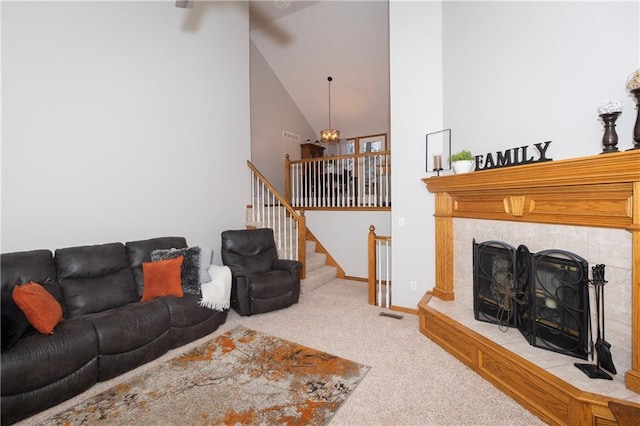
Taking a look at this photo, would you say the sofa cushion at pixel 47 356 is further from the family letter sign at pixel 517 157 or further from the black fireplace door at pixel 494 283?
the family letter sign at pixel 517 157

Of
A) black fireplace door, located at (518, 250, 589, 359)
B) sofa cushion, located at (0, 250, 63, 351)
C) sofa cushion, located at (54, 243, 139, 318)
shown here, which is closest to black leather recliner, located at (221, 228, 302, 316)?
sofa cushion, located at (54, 243, 139, 318)

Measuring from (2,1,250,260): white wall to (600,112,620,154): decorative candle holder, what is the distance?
4.26 m

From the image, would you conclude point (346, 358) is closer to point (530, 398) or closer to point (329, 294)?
point (530, 398)

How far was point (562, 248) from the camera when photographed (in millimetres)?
2137

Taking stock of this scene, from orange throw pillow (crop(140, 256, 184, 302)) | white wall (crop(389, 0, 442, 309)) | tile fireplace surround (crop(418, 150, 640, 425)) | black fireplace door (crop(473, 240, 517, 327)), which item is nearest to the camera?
tile fireplace surround (crop(418, 150, 640, 425))

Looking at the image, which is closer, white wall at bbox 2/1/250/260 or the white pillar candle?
white wall at bbox 2/1/250/260

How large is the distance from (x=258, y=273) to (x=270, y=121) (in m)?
4.35

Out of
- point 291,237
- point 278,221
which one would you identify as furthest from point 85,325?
point 278,221

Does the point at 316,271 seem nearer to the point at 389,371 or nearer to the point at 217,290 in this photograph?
the point at 217,290

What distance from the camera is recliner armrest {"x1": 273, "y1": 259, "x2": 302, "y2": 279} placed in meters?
3.90

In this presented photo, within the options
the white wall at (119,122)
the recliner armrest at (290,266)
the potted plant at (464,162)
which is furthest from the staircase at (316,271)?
the potted plant at (464,162)

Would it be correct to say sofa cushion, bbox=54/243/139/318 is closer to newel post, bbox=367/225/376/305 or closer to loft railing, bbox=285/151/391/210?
newel post, bbox=367/225/376/305

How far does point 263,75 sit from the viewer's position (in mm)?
6953

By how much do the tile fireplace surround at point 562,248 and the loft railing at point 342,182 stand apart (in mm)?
2643
